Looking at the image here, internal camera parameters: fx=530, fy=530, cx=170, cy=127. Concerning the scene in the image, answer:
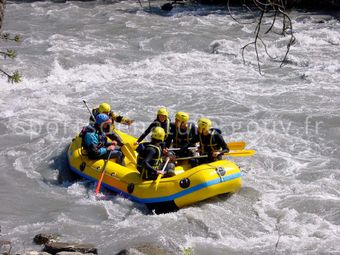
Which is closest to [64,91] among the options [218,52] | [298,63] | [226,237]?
[218,52]

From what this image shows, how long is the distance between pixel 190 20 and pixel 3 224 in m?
13.7

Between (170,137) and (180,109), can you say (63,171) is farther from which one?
(180,109)

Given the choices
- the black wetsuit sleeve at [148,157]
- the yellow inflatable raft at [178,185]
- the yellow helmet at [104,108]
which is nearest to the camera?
the yellow inflatable raft at [178,185]

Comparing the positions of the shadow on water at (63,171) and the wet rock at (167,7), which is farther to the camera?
the wet rock at (167,7)

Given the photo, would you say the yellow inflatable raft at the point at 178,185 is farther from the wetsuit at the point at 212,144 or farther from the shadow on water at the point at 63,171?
the shadow on water at the point at 63,171

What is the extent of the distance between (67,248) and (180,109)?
6116 millimetres

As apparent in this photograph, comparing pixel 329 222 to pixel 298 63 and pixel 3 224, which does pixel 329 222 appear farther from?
pixel 298 63

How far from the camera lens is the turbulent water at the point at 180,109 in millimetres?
6434

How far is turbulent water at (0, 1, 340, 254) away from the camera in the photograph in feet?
21.1

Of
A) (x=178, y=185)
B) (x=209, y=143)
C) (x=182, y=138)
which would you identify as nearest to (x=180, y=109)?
(x=182, y=138)

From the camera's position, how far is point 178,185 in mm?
6895

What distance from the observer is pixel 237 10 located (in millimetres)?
20469

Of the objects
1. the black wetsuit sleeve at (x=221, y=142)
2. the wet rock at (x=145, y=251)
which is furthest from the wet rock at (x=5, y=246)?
the black wetsuit sleeve at (x=221, y=142)

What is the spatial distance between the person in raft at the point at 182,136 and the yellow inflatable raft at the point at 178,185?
0.28 metres
